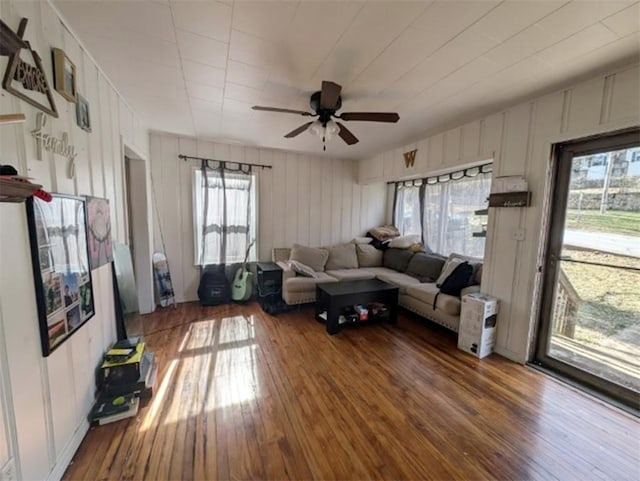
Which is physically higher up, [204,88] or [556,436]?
[204,88]

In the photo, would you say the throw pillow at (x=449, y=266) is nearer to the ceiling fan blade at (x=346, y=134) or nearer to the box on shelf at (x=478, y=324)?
the box on shelf at (x=478, y=324)

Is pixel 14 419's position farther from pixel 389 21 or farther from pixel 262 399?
pixel 389 21

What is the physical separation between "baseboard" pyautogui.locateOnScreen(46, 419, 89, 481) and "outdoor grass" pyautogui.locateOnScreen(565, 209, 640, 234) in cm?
385

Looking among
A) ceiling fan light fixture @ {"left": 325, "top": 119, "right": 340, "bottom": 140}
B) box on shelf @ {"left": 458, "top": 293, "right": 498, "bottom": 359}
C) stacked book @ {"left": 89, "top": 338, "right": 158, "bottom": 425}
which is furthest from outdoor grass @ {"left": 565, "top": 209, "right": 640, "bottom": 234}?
stacked book @ {"left": 89, "top": 338, "right": 158, "bottom": 425}

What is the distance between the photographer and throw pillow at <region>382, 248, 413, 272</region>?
422 centimetres

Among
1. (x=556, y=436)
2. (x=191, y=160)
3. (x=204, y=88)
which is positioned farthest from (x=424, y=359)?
(x=191, y=160)

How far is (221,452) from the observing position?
1.50 m

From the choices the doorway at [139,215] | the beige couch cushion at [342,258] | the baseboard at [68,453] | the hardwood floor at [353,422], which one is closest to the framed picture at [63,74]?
the doorway at [139,215]

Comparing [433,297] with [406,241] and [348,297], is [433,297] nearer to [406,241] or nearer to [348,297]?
[348,297]

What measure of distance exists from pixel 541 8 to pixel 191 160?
12.6ft

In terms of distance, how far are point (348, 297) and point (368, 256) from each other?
5.64 ft

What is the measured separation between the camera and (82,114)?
64.7 inches

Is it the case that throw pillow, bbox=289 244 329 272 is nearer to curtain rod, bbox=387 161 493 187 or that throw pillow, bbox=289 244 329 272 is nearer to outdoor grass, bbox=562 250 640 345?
curtain rod, bbox=387 161 493 187

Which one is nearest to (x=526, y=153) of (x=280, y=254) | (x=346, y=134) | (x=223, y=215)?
(x=346, y=134)
